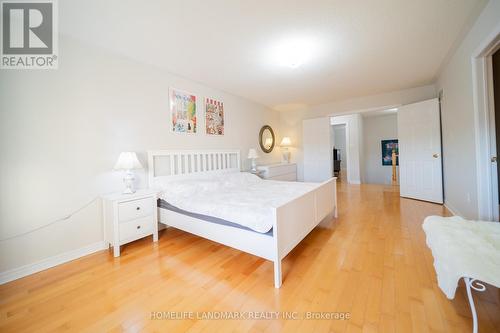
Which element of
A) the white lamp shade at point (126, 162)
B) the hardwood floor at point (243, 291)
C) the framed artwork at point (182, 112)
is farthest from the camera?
the framed artwork at point (182, 112)

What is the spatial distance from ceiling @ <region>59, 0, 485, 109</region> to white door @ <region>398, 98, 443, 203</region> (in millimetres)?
833

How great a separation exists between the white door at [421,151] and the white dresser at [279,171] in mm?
2518

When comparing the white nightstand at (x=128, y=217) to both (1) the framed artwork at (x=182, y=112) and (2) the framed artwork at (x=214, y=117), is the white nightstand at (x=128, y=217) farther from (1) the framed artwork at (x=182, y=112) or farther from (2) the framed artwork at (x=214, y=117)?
(2) the framed artwork at (x=214, y=117)

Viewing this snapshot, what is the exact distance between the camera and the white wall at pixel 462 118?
2003mm

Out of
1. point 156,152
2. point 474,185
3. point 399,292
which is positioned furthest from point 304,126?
point 399,292

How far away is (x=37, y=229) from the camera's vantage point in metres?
1.93

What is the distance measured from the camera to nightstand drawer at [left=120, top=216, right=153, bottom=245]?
2.19 m

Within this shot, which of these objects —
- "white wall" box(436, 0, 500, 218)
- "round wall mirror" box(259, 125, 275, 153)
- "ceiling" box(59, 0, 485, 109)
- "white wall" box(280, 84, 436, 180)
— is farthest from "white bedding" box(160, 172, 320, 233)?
"white wall" box(280, 84, 436, 180)

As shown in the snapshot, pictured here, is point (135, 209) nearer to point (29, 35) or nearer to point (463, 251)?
point (29, 35)

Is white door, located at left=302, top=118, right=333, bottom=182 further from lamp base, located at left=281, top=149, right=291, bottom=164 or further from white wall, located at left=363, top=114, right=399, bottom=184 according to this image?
white wall, located at left=363, top=114, right=399, bottom=184

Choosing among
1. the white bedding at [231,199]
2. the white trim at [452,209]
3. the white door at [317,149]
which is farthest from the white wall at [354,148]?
the white bedding at [231,199]

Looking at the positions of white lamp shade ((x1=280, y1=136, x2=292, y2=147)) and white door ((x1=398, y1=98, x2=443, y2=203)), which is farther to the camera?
white lamp shade ((x1=280, y1=136, x2=292, y2=147))

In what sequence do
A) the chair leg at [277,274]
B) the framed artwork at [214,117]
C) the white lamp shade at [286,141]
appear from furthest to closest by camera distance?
the white lamp shade at [286,141], the framed artwork at [214,117], the chair leg at [277,274]

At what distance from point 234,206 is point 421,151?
4.31 m
